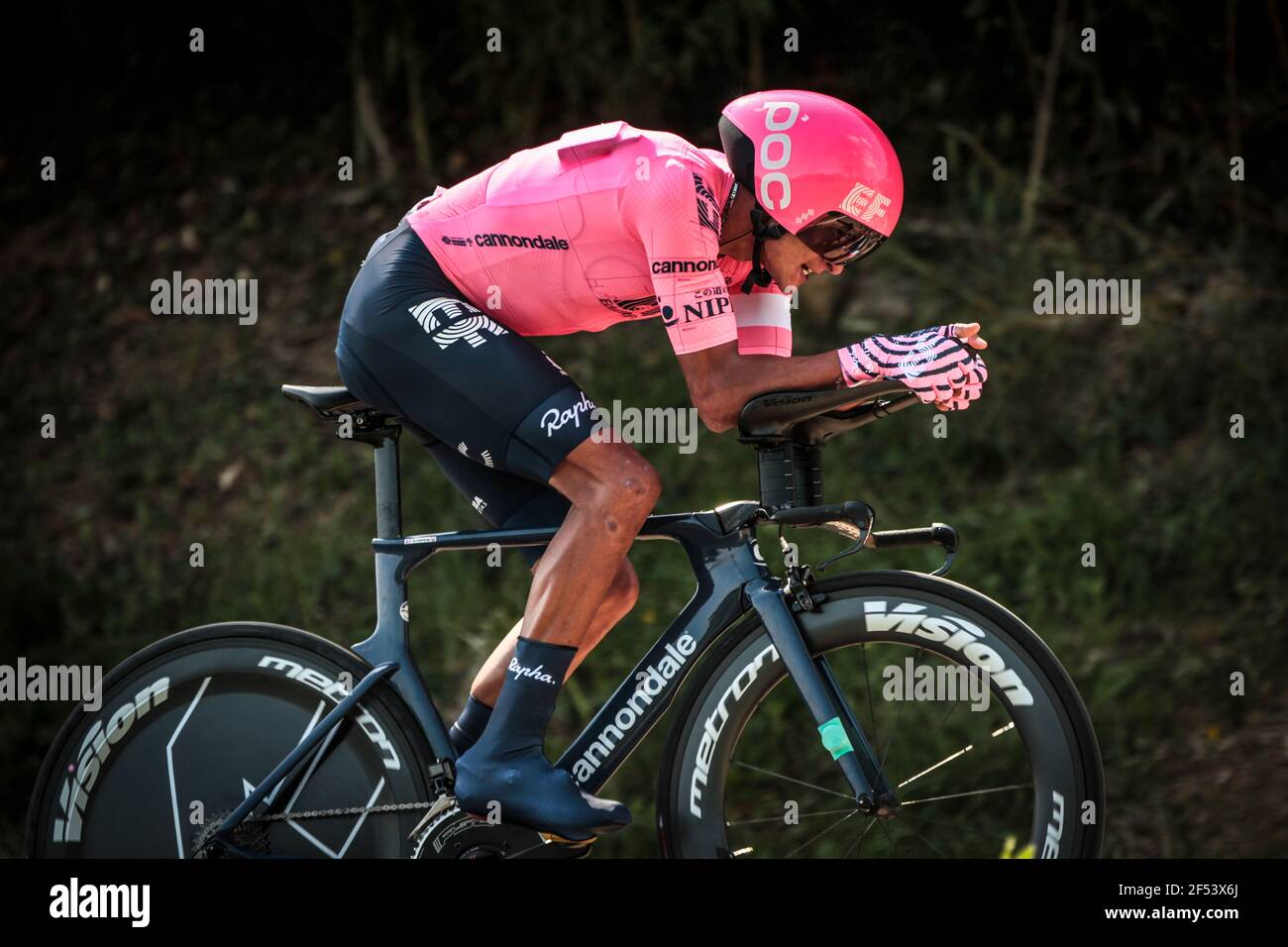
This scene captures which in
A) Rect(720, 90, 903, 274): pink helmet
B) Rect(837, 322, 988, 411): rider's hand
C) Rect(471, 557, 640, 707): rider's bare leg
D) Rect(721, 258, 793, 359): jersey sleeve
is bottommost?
Rect(471, 557, 640, 707): rider's bare leg

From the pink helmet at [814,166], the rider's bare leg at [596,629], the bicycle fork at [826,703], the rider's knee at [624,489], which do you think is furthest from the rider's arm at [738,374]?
the rider's bare leg at [596,629]

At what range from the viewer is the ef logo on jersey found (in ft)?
11.2

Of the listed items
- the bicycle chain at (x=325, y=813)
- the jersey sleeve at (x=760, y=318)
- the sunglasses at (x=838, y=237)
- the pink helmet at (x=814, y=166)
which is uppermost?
the pink helmet at (x=814, y=166)

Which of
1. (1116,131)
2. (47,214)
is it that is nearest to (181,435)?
(47,214)

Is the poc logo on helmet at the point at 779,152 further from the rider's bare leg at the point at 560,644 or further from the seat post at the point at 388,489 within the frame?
the seat post at the point at 388,489

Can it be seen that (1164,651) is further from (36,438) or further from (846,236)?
(36,438)

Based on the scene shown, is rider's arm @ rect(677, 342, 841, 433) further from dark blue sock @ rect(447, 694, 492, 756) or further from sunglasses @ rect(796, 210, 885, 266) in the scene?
dark blue sock @ rect(447, 694, 492, 756)

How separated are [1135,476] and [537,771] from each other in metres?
3.85

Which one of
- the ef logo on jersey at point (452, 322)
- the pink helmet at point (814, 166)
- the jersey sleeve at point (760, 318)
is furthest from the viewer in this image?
the jersey sleeve at point (760, 318)

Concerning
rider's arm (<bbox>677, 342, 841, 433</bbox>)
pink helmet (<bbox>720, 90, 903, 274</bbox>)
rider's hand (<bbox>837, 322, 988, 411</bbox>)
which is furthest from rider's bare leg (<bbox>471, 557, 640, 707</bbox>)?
pink helmet (<bbox>720, 90, 903, 274</bbox>)

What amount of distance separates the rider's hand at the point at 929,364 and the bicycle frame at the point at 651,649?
0.48 meters

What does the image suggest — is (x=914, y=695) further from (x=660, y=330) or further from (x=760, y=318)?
(x=660, y=330)

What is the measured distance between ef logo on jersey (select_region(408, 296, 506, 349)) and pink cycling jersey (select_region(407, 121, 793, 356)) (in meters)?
0.10

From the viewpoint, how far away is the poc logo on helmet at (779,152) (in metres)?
3.29
